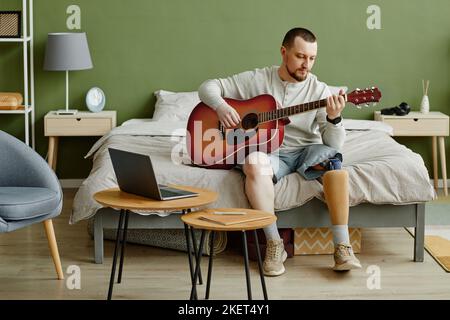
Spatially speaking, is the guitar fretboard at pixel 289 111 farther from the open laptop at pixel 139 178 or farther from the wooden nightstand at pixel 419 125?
the wooden nightstand at pixel 419 125

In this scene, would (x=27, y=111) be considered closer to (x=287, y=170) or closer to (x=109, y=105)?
(x=109, y=105)

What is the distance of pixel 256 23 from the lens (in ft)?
18.6

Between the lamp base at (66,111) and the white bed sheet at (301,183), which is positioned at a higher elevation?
the lamp base at (66,111)

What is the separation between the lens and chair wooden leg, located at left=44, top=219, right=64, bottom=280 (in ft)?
12.1

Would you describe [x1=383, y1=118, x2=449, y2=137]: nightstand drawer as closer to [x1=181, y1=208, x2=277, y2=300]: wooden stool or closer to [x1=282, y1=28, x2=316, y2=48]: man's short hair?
[x1=282, y1=28, x2=316, y2=48]: man's short hair

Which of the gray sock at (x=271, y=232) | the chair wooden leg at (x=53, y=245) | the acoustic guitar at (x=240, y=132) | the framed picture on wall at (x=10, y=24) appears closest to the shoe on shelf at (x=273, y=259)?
the gray sock at (x=271, y=232)

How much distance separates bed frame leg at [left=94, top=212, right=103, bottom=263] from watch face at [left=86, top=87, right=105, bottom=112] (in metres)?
1.83

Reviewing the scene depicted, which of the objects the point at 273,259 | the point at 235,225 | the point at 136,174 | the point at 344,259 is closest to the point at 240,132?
the point at 273,259

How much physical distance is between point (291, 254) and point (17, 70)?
2501mm

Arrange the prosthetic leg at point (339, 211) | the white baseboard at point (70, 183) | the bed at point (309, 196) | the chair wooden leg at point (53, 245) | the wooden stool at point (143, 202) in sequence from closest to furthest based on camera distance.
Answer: the wooden stool at point (143, 202) → the chair wooden leg at point (53, 245) → the prosthetic leg at point (339, 211) → the bed at point (309, 196) → the white baseboard at point (70, 183)

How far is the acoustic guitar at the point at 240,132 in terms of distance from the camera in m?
3.98

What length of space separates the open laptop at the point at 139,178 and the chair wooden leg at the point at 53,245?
451mm

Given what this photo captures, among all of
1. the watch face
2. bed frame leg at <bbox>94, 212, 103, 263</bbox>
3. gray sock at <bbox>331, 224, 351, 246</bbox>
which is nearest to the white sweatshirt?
gray sock at <bbox>331, 224, 351, 246</bbox>
